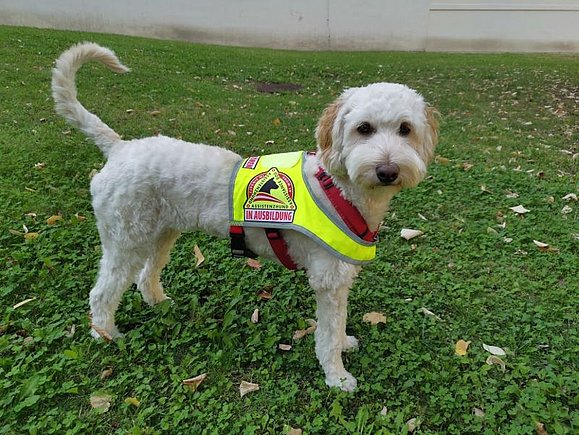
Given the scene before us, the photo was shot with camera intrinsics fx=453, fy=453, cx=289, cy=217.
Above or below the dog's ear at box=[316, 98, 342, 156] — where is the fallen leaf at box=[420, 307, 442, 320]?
below

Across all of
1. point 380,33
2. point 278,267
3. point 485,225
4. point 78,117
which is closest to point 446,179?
point 485,225

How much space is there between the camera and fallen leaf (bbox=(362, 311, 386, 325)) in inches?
136

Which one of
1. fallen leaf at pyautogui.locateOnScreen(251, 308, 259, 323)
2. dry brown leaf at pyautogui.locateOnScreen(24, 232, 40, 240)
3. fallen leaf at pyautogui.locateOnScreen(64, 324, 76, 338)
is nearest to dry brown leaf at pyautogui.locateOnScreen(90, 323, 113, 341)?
fallen leaf at pyautogui.locateOnScreen(64, 324, 76, 338)

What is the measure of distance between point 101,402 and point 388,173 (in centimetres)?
221

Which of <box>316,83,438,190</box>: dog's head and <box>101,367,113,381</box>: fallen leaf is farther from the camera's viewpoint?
<box>101,367,113,381</box>: fallen leaf

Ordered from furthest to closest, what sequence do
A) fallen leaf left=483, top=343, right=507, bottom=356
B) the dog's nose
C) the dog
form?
fallen leaf left=483, top=343, right=507, bottom=356 → the dog → the dog's nose

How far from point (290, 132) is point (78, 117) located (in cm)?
449

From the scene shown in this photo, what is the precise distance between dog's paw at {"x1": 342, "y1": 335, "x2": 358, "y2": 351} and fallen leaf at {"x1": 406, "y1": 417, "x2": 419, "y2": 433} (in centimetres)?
66

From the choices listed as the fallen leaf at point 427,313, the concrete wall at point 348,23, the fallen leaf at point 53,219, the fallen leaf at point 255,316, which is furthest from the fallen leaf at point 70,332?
the concrete wall at point 348,23

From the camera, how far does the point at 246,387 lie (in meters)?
2.93

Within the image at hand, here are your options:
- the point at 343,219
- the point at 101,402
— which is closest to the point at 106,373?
the point at 101,402

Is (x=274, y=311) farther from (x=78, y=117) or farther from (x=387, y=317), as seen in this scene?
(x=78, y=117)

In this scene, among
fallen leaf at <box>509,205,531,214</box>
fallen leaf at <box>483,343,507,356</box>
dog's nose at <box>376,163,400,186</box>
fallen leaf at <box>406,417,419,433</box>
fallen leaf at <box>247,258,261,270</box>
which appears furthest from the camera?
fallen leaf at <box>509,205,531,214</box>

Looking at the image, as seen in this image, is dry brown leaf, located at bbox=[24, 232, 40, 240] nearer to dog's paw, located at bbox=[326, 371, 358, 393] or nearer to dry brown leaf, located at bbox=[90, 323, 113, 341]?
dry brown leaf, located at bbox=[90, 323, 113, 341]
